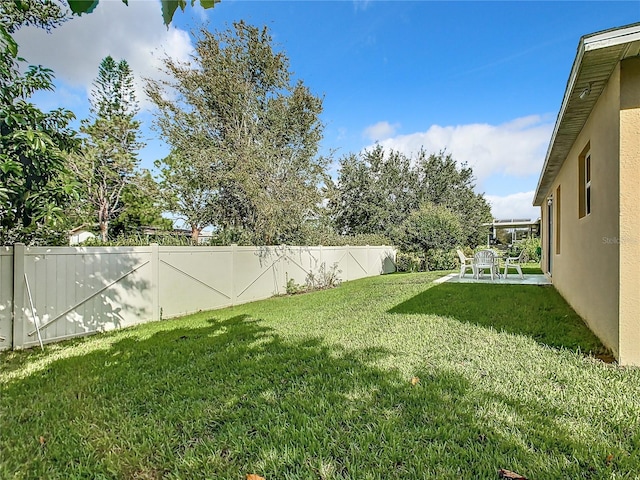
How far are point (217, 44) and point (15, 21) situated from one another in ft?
20.3

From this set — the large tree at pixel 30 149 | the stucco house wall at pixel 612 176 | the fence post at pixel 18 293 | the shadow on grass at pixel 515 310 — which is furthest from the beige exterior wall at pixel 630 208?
the fence post at pixel 18 293

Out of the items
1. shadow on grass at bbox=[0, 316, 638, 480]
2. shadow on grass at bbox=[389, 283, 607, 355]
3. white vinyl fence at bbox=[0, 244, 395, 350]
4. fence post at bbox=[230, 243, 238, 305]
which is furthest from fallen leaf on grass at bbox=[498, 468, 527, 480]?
fence post at bbox=[230, 243, 238, 305]

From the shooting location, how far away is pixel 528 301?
7.49 m

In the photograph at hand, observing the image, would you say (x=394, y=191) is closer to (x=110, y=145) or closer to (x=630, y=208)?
(x=110, y=145)

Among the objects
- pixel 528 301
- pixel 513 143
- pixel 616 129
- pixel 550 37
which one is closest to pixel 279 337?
pixel 616 129

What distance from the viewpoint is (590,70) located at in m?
3.81

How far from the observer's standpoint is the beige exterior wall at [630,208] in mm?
3574

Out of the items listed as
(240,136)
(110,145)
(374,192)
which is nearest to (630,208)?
(240,136)

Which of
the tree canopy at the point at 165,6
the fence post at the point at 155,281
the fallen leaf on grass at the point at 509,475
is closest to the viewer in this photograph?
the tree canopy at the point at 165,6

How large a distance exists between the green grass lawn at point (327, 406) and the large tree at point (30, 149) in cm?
194

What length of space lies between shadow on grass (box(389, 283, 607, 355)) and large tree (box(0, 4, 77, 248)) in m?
5.80

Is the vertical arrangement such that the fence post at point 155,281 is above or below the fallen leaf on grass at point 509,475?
above

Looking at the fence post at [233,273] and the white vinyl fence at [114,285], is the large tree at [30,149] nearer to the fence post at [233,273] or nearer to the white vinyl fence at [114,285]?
the white vinyl fence at [114,285]

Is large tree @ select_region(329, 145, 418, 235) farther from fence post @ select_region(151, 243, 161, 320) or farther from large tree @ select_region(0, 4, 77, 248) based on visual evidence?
large tree @ select_region(0, 4, 77, 248)
